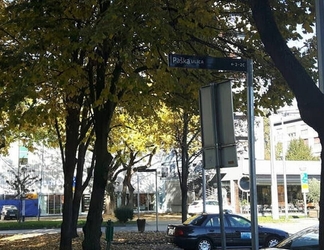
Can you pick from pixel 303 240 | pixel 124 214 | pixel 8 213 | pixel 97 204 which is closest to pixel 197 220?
pixel 97 204

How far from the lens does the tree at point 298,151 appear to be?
85.2 metres

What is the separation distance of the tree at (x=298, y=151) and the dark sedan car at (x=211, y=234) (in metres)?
68.5

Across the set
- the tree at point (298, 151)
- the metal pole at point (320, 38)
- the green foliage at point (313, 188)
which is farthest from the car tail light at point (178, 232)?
the tree at point (298, 151)

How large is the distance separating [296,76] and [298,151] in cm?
8269

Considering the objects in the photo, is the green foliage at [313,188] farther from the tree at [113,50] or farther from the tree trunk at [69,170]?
the tree at [113,50]

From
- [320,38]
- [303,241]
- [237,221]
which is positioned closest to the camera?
[320,38]

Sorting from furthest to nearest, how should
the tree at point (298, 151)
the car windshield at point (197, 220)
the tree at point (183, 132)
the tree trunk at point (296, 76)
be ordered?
the tree at point (298, 151)
the tree at point (183, 132)
the car windshield at point (197, 220)
the tree trunk at point (296, 76)

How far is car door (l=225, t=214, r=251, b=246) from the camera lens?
1830 cm

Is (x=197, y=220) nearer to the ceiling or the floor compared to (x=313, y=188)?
nearer to the floor

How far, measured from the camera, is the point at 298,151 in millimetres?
86812

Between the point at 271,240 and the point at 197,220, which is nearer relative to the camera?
the point at 271,240

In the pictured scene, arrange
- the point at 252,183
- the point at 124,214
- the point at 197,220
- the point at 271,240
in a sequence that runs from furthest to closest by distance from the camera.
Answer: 1. the point at 124,214
2. the point at 197,220
3. the point at 271,240
4. the point at 252,183

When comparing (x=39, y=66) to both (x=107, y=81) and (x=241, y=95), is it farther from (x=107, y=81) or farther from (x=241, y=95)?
(x=241, y=95)

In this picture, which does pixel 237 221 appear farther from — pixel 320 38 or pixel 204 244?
pixel 320 38
